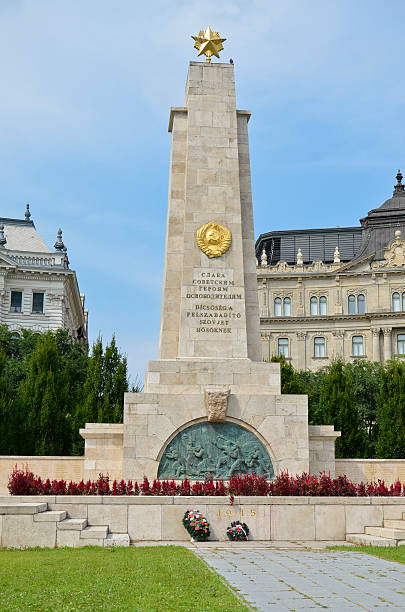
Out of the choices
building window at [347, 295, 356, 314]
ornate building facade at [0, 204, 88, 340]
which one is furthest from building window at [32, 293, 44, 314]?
building window at [347, 295, 356, 314]

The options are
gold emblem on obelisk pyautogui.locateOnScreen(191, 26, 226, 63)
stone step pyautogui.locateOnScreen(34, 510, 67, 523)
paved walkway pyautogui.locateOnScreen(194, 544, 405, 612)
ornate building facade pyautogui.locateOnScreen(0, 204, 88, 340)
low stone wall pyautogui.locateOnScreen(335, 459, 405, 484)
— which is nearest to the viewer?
paved walkway pyautogui.locateOnScreen(194, 544, 405, 612)

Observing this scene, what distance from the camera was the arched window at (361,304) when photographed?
75562 millimetres

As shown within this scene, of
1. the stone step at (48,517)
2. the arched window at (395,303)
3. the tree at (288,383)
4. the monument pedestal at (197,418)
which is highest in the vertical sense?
the arched window at (395,303)

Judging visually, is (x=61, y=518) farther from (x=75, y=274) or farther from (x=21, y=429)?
(x=75, y=274)

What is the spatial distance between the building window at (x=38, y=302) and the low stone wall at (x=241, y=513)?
43.9 meters

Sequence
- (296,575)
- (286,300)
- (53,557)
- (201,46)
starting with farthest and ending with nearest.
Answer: (286,300), (201,46), (53,557), (296,575)

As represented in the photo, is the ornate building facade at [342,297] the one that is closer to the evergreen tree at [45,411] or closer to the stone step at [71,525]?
the evergreen tree at [45,411]

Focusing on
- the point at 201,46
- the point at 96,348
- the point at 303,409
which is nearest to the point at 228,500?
the point at 303,409

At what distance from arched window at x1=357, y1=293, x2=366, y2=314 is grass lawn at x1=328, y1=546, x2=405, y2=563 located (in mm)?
61600

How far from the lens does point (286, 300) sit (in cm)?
7744

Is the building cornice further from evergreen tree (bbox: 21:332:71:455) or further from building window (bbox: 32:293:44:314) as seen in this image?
evergreen tree (bbox: 21:332:71:455)

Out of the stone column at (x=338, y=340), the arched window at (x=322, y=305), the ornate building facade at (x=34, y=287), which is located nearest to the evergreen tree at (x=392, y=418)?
the ornate building facade at (x=34, y=287)

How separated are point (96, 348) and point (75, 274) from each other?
24.5 metres

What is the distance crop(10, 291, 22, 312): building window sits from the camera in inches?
2331
